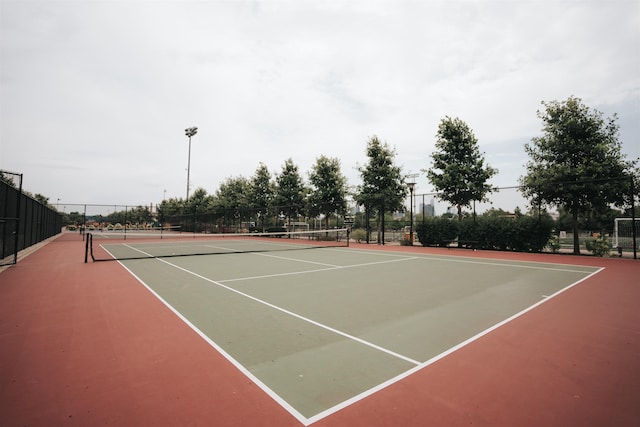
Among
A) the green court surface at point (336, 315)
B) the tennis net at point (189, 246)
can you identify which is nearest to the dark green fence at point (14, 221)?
the tennis net at point (189, 246)

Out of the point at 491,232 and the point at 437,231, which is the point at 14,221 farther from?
the point at 491,232

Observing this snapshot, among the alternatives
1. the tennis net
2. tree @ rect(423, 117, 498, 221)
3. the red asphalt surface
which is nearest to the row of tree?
tree @ rect(423, 117, 498, 221)

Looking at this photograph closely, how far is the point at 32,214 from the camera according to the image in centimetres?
1677

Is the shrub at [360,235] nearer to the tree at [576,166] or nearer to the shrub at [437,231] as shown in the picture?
the shrub at [437,231]

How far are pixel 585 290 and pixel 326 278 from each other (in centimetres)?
635

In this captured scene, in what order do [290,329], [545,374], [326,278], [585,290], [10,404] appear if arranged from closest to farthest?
[10,404]
[545,374]
[290,329]
[585,290]
[326,278]

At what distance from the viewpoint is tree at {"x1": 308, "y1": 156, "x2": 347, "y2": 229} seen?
2712 cm

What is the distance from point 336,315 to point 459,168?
1704cm

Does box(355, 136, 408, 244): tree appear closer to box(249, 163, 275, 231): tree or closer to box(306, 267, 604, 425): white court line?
box(249, 163, 275, 231): tree

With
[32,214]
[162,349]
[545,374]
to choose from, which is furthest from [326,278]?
[32,214]

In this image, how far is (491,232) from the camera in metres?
17.4

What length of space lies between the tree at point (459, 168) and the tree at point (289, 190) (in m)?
14.0

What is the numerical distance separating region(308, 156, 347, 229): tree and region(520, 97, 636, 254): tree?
14.1 m

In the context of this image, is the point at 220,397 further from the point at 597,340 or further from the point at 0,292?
the point at 0,292
